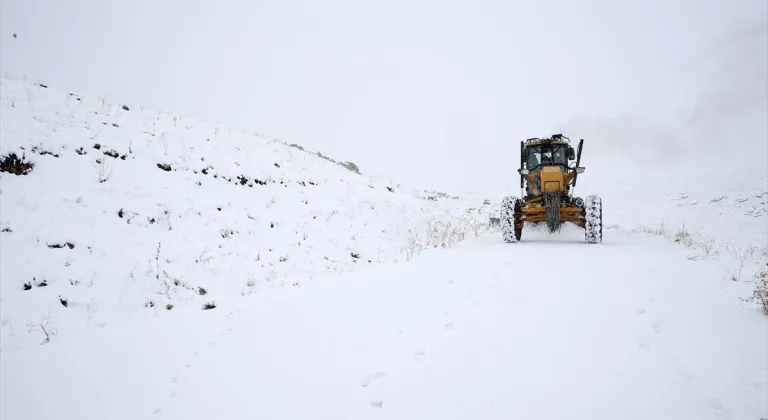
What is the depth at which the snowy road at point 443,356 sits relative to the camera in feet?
9.48

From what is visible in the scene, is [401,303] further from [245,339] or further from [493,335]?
[245,339]

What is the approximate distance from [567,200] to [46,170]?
39.7 ft

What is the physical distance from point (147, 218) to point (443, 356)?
6459 mm

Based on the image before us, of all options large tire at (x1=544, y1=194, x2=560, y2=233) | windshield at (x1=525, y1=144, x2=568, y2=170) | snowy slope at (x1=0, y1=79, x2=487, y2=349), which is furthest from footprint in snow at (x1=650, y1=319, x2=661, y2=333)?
windshield at (x1=525, y1=144, x2=568, y2=170)

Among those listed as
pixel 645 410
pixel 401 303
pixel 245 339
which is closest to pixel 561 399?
pixel 645 410

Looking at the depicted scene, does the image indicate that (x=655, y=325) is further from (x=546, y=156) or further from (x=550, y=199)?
(x=546, y=156)

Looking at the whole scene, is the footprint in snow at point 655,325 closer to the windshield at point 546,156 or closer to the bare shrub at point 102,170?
the windshield at point 546,156

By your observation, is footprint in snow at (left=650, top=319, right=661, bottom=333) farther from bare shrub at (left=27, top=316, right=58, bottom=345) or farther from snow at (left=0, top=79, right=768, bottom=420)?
bare shrub at (left=27, top=316, right=58, bottom=345)

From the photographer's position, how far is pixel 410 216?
12.2m

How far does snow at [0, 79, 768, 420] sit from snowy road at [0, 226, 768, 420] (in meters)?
0.02

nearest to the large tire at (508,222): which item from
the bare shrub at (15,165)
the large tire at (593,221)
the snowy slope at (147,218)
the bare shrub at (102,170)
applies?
the large tire at (593,221)

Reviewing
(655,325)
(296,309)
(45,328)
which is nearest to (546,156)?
(655,325)

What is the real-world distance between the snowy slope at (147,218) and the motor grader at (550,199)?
6.57 ft

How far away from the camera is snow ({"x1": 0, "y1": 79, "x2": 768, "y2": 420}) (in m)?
3.10
